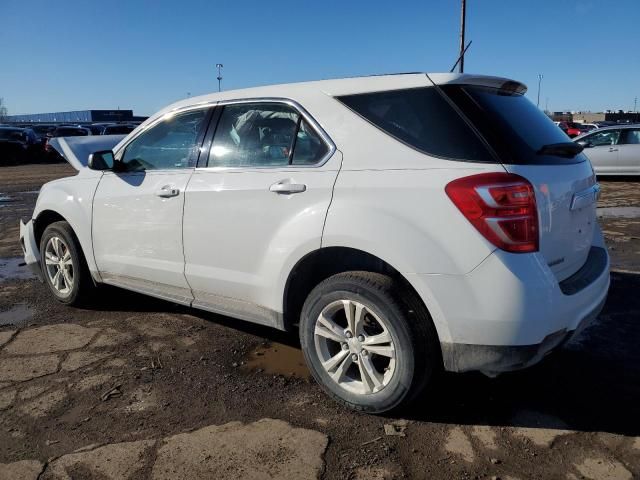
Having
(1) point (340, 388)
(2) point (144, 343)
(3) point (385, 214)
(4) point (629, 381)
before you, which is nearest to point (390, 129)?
(3) point (385, 214)

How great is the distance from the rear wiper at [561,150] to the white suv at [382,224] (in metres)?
0.02

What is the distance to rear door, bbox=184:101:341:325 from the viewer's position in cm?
308

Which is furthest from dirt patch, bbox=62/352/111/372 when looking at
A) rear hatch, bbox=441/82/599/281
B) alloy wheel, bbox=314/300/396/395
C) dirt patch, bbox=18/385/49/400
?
rear hatch, bbox=441/82/599/281

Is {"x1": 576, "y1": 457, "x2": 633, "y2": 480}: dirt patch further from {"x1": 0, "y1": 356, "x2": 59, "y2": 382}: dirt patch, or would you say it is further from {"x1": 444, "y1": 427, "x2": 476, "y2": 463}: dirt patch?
{"x1": 0, "y1": 356, "x2": 59, "y2": 382}: dirt patch

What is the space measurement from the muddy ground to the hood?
1.51m

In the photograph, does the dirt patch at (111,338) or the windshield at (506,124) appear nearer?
the windshield at (506,124)

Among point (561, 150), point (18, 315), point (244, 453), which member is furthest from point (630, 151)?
point (244, 453)

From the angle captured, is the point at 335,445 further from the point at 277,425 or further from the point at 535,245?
the point at 535,245

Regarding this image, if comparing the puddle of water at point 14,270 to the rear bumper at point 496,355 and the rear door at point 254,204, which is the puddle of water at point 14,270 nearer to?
the rear door at point 254,204

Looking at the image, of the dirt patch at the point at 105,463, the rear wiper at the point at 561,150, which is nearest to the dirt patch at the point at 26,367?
the dirt patch at the point at 105,463

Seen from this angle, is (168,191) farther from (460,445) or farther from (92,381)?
(460,445)

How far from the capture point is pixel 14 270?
627cm

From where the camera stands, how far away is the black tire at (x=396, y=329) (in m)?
2.72

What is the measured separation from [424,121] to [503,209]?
64cm
